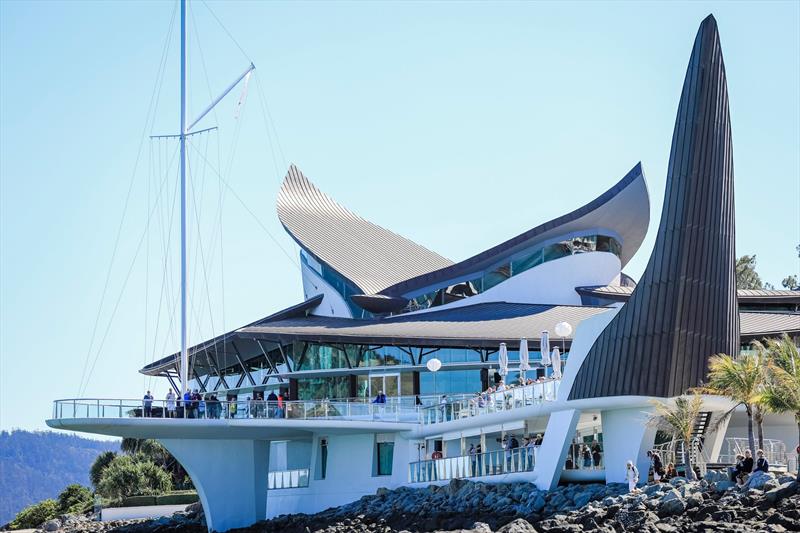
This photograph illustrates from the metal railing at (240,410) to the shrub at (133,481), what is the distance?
2302 centimetres

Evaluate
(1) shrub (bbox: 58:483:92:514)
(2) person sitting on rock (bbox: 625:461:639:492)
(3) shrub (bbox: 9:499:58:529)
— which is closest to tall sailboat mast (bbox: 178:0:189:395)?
(2) person sitting on rock (bbox: 625:461:639:492)

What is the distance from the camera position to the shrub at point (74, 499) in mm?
64312

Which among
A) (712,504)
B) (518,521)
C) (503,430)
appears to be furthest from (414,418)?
(712,504)

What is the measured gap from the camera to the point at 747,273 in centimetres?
9119

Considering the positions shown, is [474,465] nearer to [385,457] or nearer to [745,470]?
[385,457]

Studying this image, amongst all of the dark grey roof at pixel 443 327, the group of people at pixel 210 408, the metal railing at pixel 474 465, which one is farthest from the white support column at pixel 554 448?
the dark grey roof at pixel 443 327

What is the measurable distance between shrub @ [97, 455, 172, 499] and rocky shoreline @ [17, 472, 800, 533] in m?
20.5

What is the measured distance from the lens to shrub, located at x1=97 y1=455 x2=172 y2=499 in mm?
60784

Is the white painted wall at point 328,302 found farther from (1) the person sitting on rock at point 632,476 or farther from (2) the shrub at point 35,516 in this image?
(1) the person sitting on rock at point 632,476

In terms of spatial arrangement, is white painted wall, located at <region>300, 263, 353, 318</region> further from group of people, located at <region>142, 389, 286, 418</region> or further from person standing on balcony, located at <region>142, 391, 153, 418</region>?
person standing on balcony, located at <region>142, 391, 153, 418</region>

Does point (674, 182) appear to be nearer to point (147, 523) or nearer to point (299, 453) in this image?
point (299, 453)

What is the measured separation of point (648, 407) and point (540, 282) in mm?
24391

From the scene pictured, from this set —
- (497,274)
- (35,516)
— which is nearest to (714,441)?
(497,274)

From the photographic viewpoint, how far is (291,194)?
67875 mm
